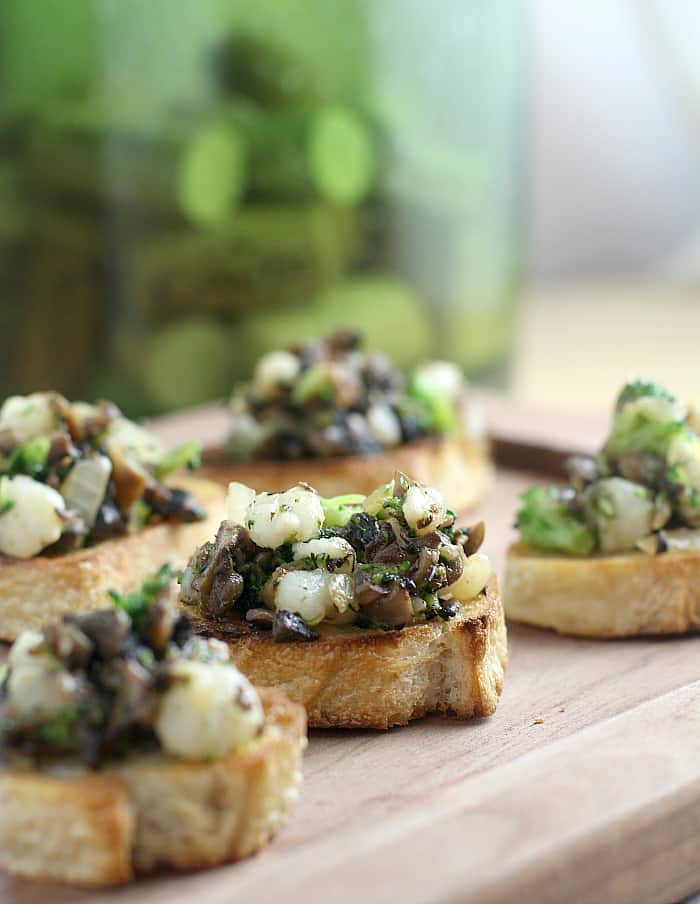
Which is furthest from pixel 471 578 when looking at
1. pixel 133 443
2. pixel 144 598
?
pixel 133 443

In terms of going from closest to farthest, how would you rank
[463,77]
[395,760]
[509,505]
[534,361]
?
[395,760]
[509,505]
[463,77]
[534,361]

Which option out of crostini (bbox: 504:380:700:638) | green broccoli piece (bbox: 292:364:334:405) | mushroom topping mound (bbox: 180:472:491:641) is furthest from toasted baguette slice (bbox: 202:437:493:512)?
mushroom topping mound (bbox: 180:472:491:641)

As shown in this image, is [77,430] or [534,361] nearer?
[77,430]

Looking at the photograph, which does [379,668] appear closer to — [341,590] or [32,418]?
[341,590]

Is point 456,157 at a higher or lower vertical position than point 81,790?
higher


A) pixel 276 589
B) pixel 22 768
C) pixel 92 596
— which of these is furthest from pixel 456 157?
pixel 22 768

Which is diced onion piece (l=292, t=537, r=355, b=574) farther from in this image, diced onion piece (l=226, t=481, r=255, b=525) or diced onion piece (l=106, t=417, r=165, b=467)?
diced onion piece (l=106, t=417, r=165, b=467)

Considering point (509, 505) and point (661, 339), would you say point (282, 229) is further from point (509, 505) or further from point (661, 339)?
point (661, 339)

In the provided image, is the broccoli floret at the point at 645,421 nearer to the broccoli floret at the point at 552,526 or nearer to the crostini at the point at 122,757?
the broccoli floret at the point at 552,526
